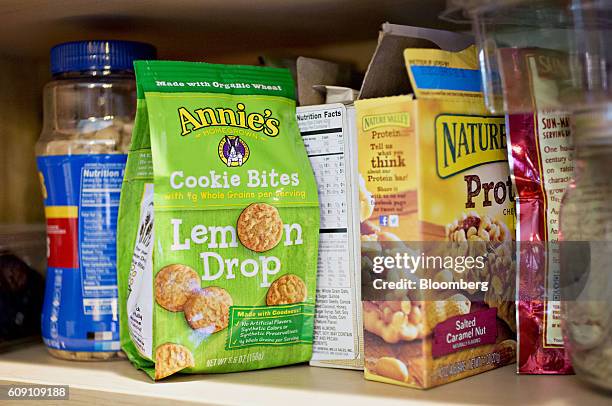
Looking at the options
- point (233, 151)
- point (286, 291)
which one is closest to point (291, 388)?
point (286, 291)

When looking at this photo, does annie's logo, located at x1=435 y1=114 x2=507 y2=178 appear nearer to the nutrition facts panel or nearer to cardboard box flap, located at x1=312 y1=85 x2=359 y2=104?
cardboard box flap, located at x1=312 y1=85 x2=359 y2=104

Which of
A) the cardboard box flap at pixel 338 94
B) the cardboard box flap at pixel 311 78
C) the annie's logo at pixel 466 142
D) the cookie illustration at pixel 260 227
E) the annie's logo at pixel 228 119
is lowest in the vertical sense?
the cookie illustration at pixel 260 227

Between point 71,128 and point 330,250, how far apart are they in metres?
0.33

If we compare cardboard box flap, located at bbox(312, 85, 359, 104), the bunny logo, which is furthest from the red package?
the bunny logo

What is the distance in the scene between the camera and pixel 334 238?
0.80 metres

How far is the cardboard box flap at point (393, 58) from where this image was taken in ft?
2.33

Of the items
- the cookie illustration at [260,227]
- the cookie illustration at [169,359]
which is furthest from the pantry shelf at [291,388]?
the cookie illustration at [260,227]

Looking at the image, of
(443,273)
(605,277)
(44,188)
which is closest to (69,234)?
(44,188)

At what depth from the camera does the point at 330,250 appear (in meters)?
0.81

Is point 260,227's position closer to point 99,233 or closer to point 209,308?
point 209,308

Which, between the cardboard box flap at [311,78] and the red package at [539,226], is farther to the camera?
the cardboard box flap at [311,78]

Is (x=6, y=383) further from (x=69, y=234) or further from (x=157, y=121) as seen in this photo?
(x=157, y=121)

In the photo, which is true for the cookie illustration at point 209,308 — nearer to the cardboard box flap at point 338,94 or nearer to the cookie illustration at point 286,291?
the cookie illustration at point 286,291

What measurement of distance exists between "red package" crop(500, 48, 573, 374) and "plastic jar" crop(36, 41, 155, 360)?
429mm
